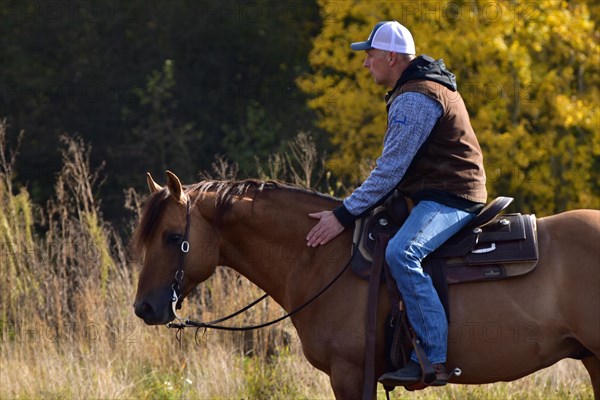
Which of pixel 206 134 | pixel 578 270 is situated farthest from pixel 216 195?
pixel 206 134

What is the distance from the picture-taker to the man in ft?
15.4

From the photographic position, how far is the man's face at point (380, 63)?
16.3 ft

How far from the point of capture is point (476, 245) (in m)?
4.84

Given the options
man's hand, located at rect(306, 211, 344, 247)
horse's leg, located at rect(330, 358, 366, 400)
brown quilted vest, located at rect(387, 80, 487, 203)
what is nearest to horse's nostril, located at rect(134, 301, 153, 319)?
man's hand, located at rect(306, 211, 344, 247)

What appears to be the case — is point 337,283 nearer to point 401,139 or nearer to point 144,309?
point 401,139

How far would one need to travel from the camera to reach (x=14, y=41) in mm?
20969

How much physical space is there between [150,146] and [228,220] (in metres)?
15.4

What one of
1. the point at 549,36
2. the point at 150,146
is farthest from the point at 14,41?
the point at 549,36

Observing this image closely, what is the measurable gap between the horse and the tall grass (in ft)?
6.91

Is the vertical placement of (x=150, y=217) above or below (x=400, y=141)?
below

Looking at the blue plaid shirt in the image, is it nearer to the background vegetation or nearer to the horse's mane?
the horse's mane

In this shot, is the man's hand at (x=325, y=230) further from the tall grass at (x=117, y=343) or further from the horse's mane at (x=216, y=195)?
the tall grass at (x=117, y=343)

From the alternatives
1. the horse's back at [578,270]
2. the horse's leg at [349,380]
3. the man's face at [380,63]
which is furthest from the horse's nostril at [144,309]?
the horse's back at [578,270]

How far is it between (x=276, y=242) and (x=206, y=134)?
1564 centimetres
